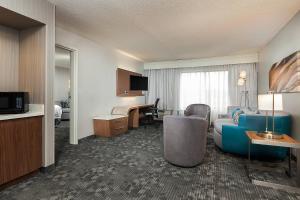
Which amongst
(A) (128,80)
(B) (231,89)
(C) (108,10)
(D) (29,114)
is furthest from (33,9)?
A: (B) (231,89)

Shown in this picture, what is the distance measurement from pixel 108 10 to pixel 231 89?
4798mm

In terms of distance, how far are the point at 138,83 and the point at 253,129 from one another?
4321 millimetres

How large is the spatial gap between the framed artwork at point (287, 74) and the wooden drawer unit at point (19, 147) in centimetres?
395

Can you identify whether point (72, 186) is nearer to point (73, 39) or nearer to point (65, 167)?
point (65, 167)

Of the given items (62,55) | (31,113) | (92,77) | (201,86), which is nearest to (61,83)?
(62,55)

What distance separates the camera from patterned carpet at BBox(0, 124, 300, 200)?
188 cm

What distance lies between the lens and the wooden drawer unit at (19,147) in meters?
1.94

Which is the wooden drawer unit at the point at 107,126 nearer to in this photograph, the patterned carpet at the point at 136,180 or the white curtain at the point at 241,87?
the patterned carpet at the point at 136,180

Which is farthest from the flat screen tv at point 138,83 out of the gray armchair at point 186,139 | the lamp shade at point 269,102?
the lamp shade at point 269,102

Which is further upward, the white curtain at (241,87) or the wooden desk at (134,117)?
the white curtain at (241,87)

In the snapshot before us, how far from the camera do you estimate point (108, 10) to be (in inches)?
107

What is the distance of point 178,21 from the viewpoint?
10.2 feet

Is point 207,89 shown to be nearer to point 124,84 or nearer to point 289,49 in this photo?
point 124,84

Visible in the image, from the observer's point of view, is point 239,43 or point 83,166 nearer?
point 83,166
